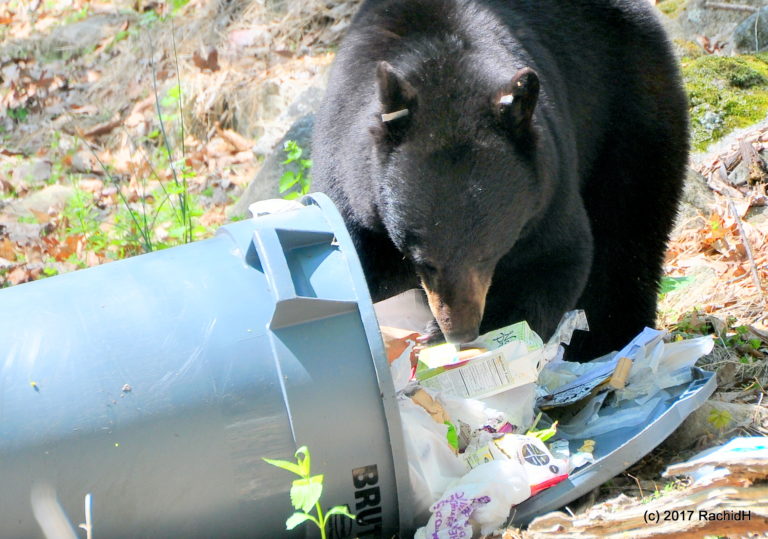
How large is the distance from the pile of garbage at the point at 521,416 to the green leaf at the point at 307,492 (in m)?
0.39

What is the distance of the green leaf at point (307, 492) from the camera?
6.33 ft

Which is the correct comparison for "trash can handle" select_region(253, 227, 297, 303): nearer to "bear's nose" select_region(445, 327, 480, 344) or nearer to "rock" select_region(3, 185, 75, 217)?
"bear's nose" select_region(445, 327, 480, 344)

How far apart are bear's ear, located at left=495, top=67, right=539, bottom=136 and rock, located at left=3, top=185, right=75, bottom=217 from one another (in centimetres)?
430

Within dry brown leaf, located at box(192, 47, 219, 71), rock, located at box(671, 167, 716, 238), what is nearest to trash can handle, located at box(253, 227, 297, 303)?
rock, located at box(671, 167, 716, 238)

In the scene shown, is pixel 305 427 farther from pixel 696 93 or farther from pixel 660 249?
pixel 696 93

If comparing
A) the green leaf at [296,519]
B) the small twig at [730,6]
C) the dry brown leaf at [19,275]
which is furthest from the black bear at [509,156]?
the small twig at [730,6]

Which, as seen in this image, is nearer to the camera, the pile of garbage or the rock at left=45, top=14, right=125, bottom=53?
the pile of garbage

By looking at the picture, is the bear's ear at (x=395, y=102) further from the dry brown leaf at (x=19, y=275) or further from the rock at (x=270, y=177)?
the dry brown leaf at (x=19, y=275)

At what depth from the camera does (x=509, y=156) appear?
9.83ft

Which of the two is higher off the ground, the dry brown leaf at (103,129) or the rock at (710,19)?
the rock at (710,19)

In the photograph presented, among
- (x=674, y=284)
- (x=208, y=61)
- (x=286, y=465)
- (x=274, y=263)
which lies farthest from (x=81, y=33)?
(x=286, y=465)

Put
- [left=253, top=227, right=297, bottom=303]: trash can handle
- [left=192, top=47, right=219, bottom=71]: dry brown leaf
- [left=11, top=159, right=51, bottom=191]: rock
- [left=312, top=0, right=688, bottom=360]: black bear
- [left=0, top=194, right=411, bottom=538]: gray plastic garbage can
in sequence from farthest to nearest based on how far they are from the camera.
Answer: [left=192, top=47, right=219, bottom=71]: dry brown leaf < [left=11, top=159, right=51, bottom=191]: rock < [left=312, top=0, right=688, bottom=360]: black bear < [left=253, top=227, right=297, bottom=303]: trash can handle < [left=0, top=194, right=411, bottom=538]: gray plastic garbage can

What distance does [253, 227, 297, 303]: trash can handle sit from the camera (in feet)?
7.18

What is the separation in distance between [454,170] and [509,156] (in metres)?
0.20
